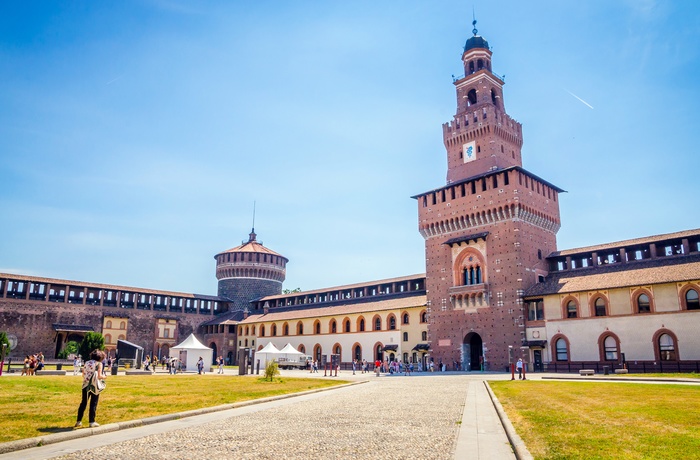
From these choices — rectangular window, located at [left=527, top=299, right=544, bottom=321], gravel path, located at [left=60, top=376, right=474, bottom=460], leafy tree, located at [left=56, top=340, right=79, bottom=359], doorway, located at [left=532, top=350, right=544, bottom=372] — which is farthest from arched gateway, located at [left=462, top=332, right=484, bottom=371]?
leafy tree, located at [left=56, top=340, right=79, bottom=359]

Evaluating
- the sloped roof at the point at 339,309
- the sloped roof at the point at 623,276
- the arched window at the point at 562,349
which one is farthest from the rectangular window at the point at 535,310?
the sloped roof at the point at 339,309

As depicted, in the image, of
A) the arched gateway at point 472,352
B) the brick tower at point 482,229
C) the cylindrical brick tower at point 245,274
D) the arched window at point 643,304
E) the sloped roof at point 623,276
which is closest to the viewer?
the sloped roof at point 623,276

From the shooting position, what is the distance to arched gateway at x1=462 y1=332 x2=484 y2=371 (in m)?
47.7

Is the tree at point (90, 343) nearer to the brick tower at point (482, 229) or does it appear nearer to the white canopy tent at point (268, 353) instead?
the white canopy tent at point (268, 353)

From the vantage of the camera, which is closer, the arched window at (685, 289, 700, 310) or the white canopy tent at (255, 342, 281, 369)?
the arched window at (685, 289, 700, 310)

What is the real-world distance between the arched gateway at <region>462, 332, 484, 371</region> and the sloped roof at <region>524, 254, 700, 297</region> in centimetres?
698

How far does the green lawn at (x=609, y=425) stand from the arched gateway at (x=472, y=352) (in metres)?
30.3

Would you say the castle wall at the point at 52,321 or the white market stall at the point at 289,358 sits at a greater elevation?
the castle wall at the point at 52,321

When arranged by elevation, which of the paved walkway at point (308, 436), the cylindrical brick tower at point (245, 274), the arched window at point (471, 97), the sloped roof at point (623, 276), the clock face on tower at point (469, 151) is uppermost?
the arched window at point (471, 97)

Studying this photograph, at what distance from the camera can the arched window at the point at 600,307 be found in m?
40.2

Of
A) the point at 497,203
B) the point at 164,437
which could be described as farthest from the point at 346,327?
the point at 164,437

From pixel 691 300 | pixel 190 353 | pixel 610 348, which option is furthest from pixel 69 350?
pixel 691 300

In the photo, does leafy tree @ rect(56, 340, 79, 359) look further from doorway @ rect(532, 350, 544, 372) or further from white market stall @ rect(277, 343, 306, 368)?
doorway @ rect(532, 350, 544, 372)

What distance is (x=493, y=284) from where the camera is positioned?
1842 inches
